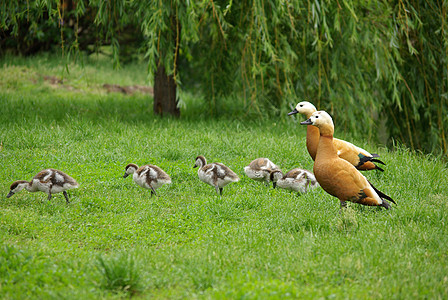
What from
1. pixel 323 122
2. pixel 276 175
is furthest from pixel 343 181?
pixel 276 175

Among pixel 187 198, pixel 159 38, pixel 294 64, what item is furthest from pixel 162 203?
pixel 294 64

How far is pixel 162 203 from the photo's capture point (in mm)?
6461

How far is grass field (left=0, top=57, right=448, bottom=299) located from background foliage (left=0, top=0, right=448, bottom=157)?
1.03 metres

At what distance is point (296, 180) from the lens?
6758 millimetres

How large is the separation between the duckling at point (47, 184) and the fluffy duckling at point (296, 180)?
113 inches

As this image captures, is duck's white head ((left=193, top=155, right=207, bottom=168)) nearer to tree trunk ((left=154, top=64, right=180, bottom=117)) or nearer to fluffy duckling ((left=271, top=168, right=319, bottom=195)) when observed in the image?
fluffy duckling ((left=271, top=168, right=319, bottom=195))

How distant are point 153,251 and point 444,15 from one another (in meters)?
8.59

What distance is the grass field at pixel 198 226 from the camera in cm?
416

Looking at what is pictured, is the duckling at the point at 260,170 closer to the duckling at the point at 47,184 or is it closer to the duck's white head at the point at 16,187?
the duckling at the point at 47,184

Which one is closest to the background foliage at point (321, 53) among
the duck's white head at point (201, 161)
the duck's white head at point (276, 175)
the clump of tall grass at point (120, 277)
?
the duck's white head at point (201, 161)

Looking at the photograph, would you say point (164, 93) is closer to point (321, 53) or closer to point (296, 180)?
point (321, 53)

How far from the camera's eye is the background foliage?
365 inches

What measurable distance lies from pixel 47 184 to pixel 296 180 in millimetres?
3372

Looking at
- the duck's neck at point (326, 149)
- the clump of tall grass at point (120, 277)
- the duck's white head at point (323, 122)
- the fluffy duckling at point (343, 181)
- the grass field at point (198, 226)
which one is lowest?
the grass field at point (198, 226)
